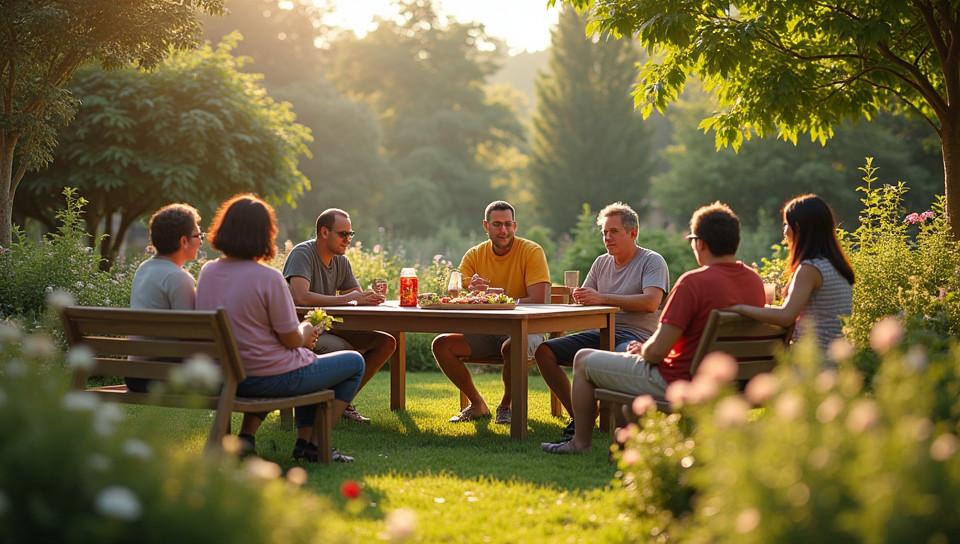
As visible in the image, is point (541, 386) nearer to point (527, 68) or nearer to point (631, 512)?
point (631, 512)

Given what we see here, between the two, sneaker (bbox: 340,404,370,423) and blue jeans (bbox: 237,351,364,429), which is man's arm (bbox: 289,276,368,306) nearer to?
sneaker (bbox: 340,404,370,423)

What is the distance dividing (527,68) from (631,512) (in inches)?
3803

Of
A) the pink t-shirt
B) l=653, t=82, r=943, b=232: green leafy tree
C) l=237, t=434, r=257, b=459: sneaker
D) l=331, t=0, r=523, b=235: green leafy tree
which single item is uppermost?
l=331, t=0, r=523, b=235: green leafy tree

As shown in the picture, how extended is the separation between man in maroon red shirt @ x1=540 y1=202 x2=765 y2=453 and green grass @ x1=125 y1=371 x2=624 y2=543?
2.05 feet

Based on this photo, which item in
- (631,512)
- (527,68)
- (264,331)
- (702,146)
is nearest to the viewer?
(631,512)

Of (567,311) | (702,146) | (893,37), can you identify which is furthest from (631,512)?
(702,146)

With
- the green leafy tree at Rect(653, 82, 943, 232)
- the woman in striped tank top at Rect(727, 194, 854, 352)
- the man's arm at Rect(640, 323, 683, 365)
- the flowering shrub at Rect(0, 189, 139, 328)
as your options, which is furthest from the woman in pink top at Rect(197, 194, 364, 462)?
the green leafy tree at Rect(653, 82, 943, 232)

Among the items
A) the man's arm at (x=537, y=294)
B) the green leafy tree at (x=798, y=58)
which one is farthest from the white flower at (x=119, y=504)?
the green leafy tree at (x=798, y=58)

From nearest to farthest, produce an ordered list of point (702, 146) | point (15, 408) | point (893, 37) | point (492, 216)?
point (15, 408), point (492, 216), point (893, 37), point (702, 146)

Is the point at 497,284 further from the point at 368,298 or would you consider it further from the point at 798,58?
the point at 798,58

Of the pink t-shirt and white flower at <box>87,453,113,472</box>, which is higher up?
the pink t-shirt

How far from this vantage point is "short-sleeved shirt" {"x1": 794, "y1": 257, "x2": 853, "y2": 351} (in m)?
4.75

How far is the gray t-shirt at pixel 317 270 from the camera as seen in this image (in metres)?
6.75

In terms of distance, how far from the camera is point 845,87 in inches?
348
